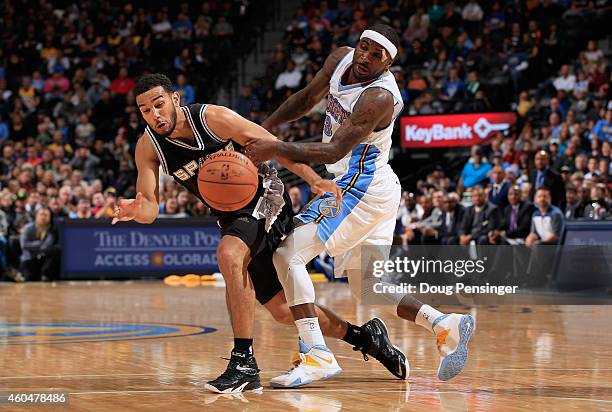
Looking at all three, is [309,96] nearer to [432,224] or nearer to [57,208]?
[432,224]

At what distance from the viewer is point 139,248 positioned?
55.3ft

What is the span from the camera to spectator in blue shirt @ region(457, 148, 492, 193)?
53.3ft

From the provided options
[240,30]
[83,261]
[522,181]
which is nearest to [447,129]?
[522,181]

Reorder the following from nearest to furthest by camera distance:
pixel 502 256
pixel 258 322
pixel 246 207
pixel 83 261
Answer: pixel 246 207 < pixel 258 322 < pixel 502 256 < pixel 83 261

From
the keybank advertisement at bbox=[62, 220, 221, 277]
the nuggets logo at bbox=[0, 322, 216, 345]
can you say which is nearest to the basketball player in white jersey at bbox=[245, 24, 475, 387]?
the nuggets logo at bbox=[0, 322, 216, 345]

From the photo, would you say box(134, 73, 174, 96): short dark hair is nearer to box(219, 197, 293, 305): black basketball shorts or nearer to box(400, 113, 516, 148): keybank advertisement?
box(219, 197, 293, 305): black basketball shorts

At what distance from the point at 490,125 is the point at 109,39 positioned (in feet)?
32.0

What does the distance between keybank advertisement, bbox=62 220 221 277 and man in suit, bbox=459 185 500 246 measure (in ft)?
14.2

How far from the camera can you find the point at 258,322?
32.1ft

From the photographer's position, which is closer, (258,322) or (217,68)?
(258,322)

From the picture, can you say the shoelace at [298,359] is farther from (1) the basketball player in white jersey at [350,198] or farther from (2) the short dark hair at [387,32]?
(2) the short dark hair at [387,32]

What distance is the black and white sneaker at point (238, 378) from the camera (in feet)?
18.2

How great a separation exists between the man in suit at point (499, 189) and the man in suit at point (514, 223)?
37cm

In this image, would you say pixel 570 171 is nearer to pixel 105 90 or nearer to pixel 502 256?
pixel 502 256
